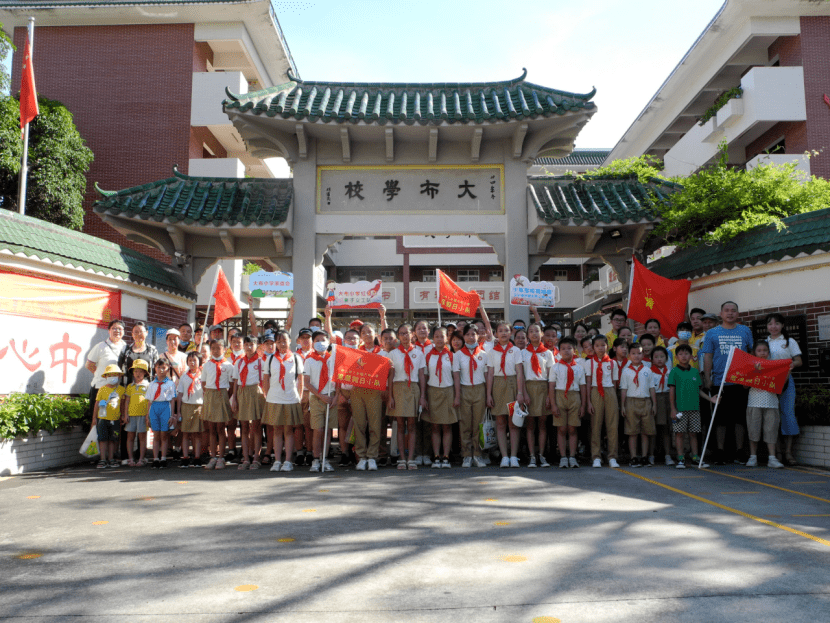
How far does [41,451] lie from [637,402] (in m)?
7.07

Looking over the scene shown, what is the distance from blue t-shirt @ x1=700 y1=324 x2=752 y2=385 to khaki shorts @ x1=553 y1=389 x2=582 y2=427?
5.85 ft

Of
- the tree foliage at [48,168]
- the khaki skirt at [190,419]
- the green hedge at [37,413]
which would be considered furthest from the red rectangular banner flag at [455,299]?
→ the tree foliage at [48,168]

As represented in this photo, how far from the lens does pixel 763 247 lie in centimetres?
862

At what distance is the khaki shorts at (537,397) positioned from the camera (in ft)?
25.7

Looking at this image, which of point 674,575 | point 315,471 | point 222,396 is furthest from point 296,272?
point 674,575

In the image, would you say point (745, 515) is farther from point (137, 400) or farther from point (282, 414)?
A: point (137, 400)

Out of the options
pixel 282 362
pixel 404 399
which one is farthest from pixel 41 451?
pixel 404 399

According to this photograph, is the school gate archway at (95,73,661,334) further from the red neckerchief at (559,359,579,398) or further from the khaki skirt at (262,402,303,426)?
the khaki skirt at (262,402,303,426)

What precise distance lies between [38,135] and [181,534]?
48.3 feet

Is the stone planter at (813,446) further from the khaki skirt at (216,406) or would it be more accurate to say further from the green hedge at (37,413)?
the green hedge at (37,413)

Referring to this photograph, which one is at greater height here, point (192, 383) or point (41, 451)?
point (192, 383)

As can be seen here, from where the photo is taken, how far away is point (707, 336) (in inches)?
322

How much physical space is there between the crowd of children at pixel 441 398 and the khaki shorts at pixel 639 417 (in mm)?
12

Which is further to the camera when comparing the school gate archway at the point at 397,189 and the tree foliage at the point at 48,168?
the tree foliage at the point at 48,168
